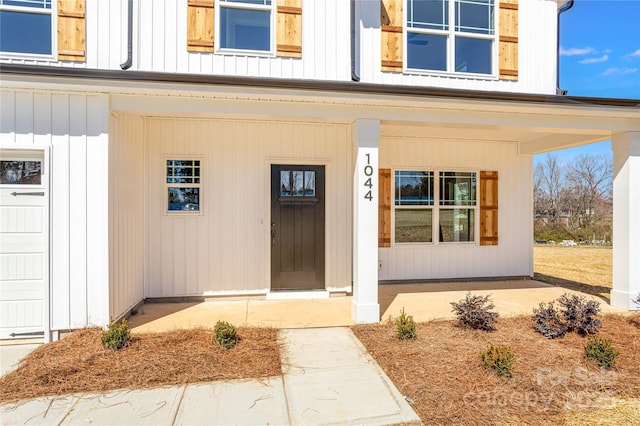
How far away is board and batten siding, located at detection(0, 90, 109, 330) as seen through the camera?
3.99 metres

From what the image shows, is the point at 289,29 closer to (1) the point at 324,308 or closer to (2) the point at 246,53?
(2) the point at 246,53

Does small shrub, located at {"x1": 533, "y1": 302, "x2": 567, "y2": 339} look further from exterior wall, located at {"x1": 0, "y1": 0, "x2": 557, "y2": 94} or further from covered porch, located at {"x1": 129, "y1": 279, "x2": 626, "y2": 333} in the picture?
exterior wall, located at {"x1": 0, "y1": 0, "x2": 557, "y2": 94}

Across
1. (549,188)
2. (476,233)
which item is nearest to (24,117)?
(476,233)

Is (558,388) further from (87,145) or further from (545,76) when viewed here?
(87,145)

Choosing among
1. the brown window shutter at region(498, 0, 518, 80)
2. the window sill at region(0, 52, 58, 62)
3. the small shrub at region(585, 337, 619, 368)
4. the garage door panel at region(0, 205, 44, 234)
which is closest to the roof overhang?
the window sill at region(0, 52, 58, 62)

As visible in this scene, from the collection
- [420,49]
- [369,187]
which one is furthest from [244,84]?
[420,49]

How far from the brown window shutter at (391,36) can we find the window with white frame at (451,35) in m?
0.24

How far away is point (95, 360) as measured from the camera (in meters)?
3.42

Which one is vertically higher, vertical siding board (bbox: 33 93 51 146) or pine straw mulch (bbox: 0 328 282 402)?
vertical siding board (bbox: 33 93 51 146)

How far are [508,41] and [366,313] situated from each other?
4896 mm

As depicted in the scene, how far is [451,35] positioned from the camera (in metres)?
5.58

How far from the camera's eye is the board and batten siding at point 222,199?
568 cm

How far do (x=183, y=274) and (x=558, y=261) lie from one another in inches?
398

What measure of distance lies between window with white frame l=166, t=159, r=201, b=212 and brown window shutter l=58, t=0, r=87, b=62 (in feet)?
6.25
